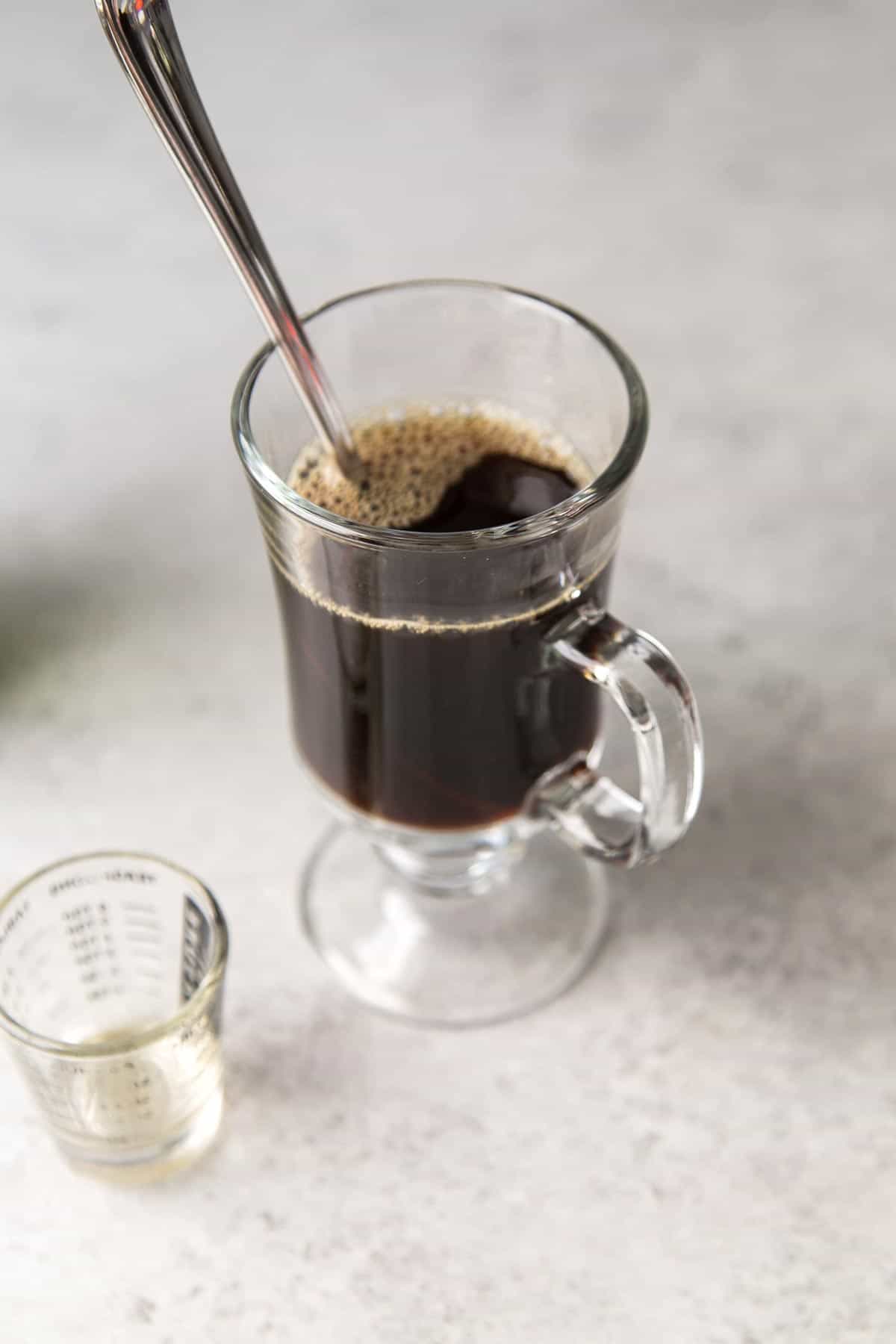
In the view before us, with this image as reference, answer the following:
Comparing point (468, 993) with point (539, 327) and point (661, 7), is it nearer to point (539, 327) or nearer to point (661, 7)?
point (539, 327)

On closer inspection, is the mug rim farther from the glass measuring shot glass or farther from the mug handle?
the glass measuring shot glass

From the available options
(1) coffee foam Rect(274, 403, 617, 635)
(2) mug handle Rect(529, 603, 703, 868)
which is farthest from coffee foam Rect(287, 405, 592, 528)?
(2) mug handle Rect(529, 603, 703, 868)

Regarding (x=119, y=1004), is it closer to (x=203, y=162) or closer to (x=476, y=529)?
(x=476, y=529)

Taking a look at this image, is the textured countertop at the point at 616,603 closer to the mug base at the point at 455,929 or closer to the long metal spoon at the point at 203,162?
the mug base at the point at 455,929

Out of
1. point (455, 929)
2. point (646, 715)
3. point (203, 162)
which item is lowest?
point (455, 929)

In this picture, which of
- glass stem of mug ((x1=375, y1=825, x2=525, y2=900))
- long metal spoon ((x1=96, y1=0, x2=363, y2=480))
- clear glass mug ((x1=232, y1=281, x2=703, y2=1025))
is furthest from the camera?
glass stem of mug ((x1=375, y1=825, x2=525, y2=900))

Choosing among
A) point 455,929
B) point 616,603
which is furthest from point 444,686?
point 616,603

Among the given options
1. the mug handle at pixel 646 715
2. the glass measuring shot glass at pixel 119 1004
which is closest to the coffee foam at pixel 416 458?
the mug handle at pixel 646 715

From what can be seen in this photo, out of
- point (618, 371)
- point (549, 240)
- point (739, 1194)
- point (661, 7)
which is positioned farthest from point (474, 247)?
point (739, 1194)
